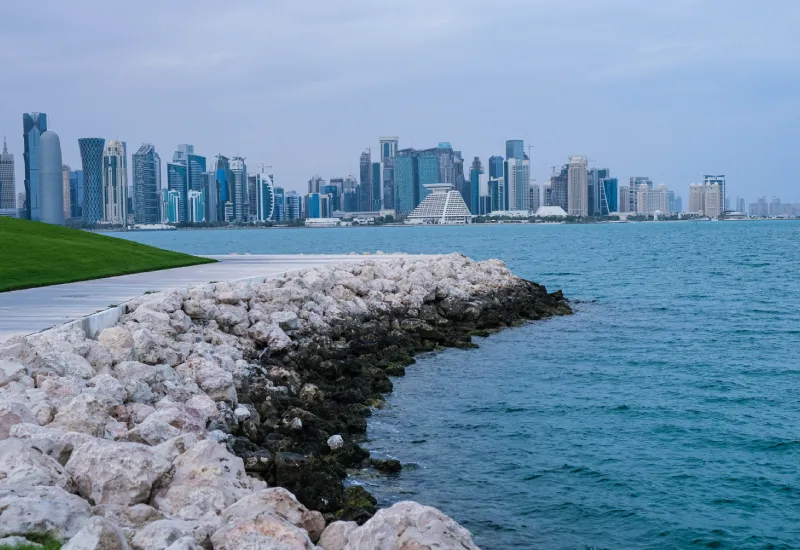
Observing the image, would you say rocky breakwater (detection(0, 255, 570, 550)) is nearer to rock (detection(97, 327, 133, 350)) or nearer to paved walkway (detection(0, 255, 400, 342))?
rock (detection(97, 327, 133, 350))

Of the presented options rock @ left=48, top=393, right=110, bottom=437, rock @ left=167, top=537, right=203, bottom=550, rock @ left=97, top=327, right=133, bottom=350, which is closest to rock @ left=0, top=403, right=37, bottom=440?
rock @ left=48, top=393, right=110, bottom=437

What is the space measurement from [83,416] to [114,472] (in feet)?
5.83

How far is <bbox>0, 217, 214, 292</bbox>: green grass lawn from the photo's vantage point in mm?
20420

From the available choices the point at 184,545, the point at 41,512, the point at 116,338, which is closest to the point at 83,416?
the point at 41,512

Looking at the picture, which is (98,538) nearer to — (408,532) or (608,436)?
(408,532)

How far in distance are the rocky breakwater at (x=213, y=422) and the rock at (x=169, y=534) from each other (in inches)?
0.6

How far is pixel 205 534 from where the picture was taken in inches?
250

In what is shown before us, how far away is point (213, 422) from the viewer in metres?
10.8

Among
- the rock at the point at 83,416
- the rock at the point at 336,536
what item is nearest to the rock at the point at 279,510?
the rock at the point at 336,536

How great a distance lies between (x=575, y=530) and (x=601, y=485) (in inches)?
62.4

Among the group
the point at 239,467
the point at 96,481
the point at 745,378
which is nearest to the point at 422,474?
the point at 239,467

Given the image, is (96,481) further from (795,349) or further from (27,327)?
(795,349)

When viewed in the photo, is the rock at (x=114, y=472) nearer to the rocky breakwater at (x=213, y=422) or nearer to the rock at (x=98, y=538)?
the rocky breakwater at (x=213, y=422)

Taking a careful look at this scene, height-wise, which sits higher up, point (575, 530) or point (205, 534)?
point (205, 534)
